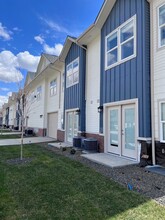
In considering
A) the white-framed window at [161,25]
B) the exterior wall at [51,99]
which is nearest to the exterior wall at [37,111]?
the exterior wall at [51,99]

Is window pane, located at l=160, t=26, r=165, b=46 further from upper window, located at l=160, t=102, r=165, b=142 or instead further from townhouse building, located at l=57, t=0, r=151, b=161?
upper window, located at l=160, t=102, r=165, b=142

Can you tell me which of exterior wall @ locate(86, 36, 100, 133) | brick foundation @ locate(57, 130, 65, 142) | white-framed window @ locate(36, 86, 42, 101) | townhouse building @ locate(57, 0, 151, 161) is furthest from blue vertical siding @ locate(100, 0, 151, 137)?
white-framed window @ locate(36, 86, 42, 101)

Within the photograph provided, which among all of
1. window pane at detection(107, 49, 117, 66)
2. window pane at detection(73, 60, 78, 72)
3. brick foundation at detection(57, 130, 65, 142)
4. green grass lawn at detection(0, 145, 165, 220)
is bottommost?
green grass lawn at detection(0, 145, 165, 220)

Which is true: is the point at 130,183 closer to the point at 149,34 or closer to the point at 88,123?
the point at 149,34

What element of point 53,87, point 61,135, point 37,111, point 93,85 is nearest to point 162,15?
point 93,85

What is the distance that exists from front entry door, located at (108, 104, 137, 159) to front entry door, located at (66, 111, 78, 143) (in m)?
3.89

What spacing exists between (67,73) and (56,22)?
5.60 m

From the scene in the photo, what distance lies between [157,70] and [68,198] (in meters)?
5.47

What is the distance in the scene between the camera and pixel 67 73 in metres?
14.4

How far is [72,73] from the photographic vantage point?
13.6 m

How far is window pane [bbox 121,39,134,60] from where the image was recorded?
8.16 m

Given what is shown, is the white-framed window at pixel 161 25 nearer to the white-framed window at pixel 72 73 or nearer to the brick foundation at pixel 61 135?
the white-framed window at pixel 72 73

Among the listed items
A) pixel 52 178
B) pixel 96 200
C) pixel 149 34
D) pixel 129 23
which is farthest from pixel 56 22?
pixel 96 200

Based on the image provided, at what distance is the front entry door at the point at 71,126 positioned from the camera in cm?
1291
